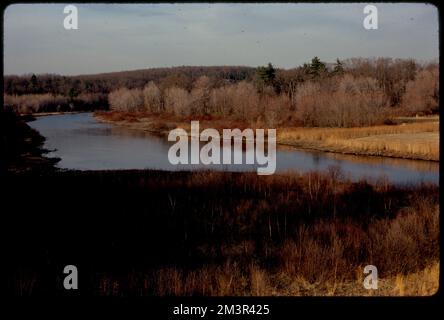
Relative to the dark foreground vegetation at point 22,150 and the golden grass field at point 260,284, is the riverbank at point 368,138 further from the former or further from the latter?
the golden grass field at point 260,284

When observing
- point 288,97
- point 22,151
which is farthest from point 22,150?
point 288,97

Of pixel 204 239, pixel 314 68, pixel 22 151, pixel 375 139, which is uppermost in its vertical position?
pixel 314 68

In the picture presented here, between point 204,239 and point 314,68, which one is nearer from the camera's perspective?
point 204,239

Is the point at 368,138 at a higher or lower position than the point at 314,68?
lower

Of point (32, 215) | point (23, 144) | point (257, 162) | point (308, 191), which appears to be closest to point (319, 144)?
point (257, 162)

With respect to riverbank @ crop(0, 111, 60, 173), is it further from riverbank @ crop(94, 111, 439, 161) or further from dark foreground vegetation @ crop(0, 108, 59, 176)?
riverbank @ crop(94, 111, 439, 161)

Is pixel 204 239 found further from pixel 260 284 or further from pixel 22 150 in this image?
pixel 22 150

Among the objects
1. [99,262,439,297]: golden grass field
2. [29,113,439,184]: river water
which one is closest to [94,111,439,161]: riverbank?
[29,113,439,184]: river water

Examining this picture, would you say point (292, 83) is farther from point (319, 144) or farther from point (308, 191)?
point (308, 191)

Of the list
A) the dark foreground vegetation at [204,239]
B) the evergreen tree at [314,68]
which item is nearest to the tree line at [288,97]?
the evergreen tree at [314,68]
